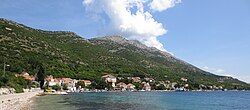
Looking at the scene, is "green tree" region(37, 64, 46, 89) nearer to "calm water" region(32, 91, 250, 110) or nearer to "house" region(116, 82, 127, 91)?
"calm water" region(32, 91, 250, 110)

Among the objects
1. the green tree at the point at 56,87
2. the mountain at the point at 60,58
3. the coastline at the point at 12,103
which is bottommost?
the coastline at the point at 12,103

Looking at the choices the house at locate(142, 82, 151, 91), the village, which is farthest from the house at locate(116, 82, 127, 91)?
the house at locate(142, 82, 151, 91)

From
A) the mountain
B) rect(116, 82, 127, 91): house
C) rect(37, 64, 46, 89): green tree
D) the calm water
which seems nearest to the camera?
the calm water

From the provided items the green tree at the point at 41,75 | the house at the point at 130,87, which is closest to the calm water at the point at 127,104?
the green tree at the point at 41,75

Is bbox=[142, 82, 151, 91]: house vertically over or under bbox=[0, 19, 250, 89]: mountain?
under

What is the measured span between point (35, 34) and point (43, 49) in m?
24.2

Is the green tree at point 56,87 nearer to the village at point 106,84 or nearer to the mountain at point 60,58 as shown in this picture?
the village at point 106,84

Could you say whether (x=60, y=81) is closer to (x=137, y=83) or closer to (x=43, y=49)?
(x=43, y=49)

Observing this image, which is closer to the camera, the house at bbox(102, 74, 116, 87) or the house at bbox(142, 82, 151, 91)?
the house at bbox(102, 74, 116, 87)

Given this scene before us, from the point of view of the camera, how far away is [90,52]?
191 metres

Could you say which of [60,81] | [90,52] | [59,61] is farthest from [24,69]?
[90,52]

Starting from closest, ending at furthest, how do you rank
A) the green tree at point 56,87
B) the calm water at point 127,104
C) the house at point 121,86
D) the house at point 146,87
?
the calm water at point 127,104, the green tree at point 56,87, the house at point 121,86, the house at point 146,87

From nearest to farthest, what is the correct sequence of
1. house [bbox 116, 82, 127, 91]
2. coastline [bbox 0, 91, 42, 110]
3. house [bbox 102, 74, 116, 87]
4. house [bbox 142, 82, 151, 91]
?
coastline [bbox 0, 91, 42, 110] < house [bbox 102, 74, 116, 87] < house [bbox 116, 82, 127, 91] < house [bbox 142, 82, 151, 91]

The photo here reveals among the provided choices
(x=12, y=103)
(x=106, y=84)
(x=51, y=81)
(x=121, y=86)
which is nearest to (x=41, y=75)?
(x=51, y=81)
